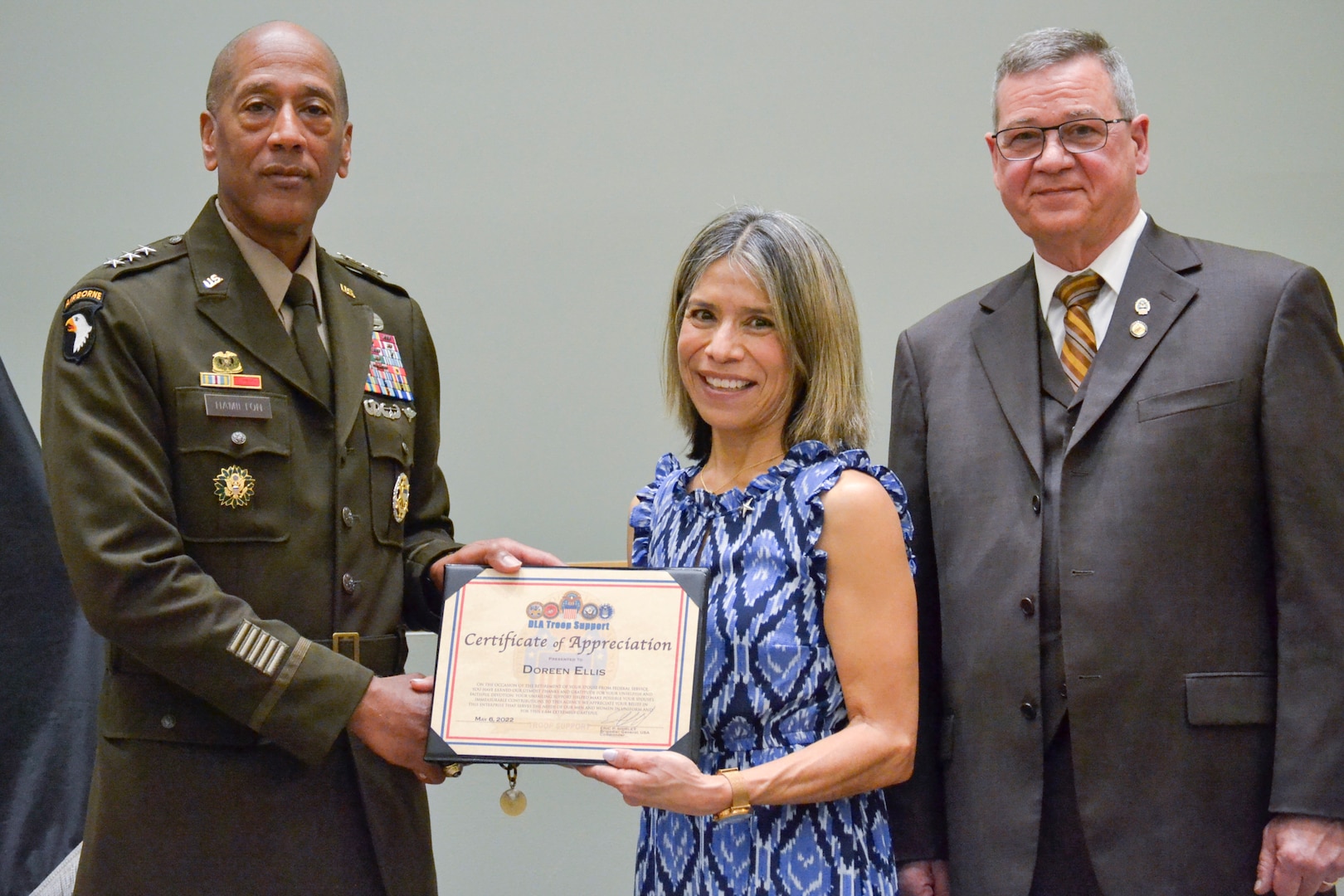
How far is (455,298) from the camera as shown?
3432 millimetres

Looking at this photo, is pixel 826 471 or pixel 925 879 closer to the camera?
pixel 826 471

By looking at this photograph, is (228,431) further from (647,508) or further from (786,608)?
(786,608)

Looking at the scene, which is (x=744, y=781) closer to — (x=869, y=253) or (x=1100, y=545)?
(x=1100, y=545)

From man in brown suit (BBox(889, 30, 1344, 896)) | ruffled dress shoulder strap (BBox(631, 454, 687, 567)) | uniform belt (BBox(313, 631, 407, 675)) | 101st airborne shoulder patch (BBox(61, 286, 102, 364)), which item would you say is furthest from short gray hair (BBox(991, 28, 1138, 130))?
101st airborne shoulder patch (BBox(61, 286, 102, 364))

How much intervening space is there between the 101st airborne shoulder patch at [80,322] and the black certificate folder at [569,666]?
1.98 feet

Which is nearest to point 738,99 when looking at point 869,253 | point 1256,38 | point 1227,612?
point 869,253

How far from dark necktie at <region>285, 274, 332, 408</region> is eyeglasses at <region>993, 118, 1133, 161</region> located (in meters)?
1.16

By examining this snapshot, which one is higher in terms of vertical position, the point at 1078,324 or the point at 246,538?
the point at 1078,324

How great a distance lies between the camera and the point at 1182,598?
184 centimetres

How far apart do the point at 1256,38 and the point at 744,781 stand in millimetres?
2611

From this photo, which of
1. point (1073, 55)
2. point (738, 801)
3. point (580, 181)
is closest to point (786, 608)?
point (738, 801)

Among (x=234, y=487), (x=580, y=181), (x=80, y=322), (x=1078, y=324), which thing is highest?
(x=580, y=181)

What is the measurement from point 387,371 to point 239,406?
0.99 feet

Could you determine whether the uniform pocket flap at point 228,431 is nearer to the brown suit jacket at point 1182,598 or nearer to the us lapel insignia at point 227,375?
the us lapel insignia at point 227,375
